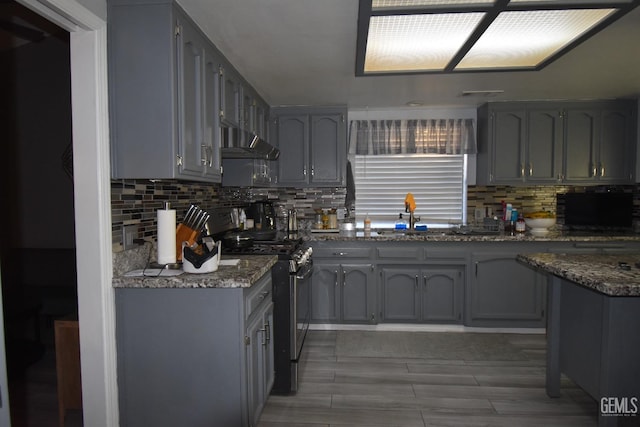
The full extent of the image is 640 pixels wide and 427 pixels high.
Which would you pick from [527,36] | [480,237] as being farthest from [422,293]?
[527,36]

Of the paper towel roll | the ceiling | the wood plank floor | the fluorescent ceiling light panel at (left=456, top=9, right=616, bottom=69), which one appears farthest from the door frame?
the fluorescent ceiling light panel at (left=456, top=9, right=616, bottom=69)

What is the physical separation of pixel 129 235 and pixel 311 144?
7.93ft

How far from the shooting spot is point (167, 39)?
181 centimetres

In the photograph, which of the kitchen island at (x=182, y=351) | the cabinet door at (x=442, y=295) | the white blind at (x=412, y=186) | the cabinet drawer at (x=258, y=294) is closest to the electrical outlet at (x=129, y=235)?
the kitchen island at (x=182, y=351)

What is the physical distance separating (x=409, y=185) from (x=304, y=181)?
4.00ft

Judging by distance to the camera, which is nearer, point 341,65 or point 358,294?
point 341,65

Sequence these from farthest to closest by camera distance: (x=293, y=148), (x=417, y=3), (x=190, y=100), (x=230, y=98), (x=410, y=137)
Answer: (x=410, y=137) → (x=293, y=148) → (x=230, y=98) → (x=190, y=100) → (x=417, y=3)

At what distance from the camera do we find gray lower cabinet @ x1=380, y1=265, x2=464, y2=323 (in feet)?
12.0

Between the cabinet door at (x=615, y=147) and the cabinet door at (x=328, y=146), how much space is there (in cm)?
260

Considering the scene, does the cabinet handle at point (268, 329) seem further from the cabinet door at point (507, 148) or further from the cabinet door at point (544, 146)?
the cabinet door at point (544, 146)

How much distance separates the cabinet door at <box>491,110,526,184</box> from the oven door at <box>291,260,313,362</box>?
2259 mm

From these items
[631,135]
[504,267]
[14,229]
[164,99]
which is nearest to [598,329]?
[504,267]

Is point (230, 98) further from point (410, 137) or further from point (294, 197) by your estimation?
point (410, 137)

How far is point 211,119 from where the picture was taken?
7.46 ft
